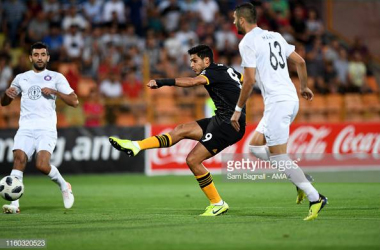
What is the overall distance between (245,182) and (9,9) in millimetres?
9340

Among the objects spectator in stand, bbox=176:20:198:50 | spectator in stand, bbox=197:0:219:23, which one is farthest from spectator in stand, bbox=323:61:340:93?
spectator in stand, bbox=176:20:198:50

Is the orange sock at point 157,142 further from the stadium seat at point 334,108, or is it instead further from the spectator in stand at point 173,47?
the stadium seat at point 334,108

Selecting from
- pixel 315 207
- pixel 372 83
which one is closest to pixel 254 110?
pixel 372 83

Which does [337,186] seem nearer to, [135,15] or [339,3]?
[135,15]

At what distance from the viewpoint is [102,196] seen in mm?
13625

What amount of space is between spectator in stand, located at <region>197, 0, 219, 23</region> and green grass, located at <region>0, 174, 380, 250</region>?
9.12 meters

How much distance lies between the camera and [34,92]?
1101cm

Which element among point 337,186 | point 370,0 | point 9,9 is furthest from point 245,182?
point 370,0

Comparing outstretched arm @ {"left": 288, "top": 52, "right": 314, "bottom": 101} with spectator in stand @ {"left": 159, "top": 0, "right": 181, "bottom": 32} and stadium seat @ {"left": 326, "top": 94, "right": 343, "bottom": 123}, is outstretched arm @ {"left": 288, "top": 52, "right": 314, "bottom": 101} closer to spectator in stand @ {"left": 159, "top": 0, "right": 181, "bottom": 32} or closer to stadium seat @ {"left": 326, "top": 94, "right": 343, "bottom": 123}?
stadium seat @ {"left": 326, "top": 94, "right": 343, "bottom": 123}

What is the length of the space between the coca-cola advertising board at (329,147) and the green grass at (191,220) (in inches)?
172

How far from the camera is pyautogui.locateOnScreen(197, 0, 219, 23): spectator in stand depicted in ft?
76.2

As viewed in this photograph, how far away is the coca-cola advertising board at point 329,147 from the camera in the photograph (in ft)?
64.8

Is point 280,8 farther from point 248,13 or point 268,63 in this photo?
point 268,63

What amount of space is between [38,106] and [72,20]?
1078cm
